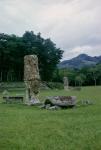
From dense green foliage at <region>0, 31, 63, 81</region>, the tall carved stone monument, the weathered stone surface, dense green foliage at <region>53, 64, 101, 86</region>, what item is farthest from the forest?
the weathered stone surface

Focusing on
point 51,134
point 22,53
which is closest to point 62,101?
point 51,134

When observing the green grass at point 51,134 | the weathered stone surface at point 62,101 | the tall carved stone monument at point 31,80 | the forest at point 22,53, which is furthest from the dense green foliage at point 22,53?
the green grass at point 51,134

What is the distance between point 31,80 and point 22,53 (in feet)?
178

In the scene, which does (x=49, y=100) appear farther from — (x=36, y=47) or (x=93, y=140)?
(x=36, y=47)

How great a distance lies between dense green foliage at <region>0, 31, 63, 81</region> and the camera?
78.8 metres

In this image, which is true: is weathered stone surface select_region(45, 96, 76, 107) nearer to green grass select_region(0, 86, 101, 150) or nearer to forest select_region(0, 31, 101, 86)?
green grass select_region(0, 86, 101, 150)

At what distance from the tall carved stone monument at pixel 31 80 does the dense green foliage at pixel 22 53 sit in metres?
49.4

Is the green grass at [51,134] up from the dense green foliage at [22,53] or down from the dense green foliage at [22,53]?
down

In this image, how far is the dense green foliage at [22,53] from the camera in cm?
7881

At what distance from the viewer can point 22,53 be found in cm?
8100

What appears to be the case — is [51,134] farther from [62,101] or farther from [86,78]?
[86,78]

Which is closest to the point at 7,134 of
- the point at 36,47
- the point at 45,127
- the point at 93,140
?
the point at 45,127

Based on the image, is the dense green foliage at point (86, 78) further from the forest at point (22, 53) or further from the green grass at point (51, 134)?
the green grass at point (51, 134)

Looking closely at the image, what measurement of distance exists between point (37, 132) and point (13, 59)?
66695 millimetres
